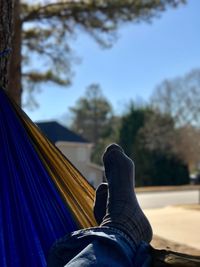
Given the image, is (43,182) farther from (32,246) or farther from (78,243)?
(78,243)

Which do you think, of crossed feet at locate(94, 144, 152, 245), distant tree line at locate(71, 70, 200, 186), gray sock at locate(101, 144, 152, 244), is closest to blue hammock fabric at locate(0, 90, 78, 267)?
crossed feet at locate(94, 144, 152, 245)

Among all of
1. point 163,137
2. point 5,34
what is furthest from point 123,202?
point 163,137

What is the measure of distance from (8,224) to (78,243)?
0.41 metres

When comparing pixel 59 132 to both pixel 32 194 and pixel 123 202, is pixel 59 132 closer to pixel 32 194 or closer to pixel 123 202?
pixel 32 194

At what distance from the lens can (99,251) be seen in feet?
4.66

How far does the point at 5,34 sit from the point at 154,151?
83.1ft

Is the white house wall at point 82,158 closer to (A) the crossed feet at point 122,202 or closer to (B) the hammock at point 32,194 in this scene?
(B) the hammock at point 32,194

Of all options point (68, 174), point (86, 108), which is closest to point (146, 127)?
point (86, 108)

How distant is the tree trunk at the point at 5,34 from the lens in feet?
7.61

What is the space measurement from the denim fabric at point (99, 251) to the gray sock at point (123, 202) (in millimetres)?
41

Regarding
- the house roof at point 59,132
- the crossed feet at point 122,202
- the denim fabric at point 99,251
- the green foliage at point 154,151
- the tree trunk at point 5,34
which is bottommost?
the green foliage at point 154,151

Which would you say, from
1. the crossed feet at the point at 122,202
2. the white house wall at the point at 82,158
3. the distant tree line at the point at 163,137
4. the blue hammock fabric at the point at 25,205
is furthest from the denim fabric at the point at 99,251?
the distant tree line at the point at 163,137

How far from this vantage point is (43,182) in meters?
1.95

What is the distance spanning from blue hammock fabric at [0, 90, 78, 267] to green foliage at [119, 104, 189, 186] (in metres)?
25.4
